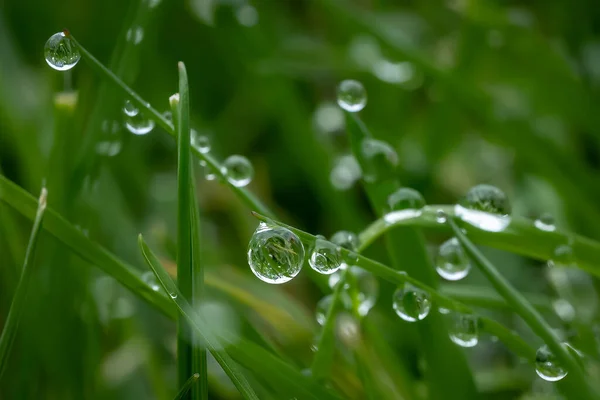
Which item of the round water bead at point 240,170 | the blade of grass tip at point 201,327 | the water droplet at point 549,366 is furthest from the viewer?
the round water bead at point 240,170

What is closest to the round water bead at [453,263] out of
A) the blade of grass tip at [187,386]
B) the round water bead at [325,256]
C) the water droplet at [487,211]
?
the water droplet at [487,211]

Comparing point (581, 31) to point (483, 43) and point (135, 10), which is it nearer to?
point (483, 43)

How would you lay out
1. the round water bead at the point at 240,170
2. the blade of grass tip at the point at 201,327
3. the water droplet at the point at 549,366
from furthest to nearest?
the round water bead at the point at 240,170
the water droplet at the point at 549,366
the blade of grass tip at the point at 201,327

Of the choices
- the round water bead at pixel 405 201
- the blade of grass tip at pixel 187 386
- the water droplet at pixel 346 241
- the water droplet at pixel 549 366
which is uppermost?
the round water bead at pixel 405 201

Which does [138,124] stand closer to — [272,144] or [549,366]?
[549,366]

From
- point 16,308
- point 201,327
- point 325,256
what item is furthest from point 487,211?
point 16,308

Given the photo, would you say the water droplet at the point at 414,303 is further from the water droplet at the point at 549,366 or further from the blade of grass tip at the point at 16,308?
the blade of grass tip at the point at 16,308

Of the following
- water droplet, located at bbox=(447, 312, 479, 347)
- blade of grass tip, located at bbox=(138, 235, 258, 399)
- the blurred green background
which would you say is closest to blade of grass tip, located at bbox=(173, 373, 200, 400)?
blade of grass tip, located at bbox=(138, 235, 258, 399)

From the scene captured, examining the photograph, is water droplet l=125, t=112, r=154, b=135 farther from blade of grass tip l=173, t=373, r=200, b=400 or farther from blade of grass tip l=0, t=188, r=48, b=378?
blade of grass tip l=173, t=373, r=200, b=400
